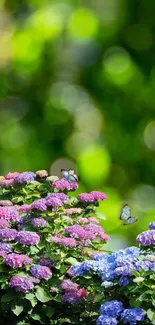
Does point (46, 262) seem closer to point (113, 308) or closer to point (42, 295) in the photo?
point (42, 295)

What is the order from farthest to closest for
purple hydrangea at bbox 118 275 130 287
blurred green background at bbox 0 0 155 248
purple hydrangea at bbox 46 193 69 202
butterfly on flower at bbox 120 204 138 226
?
purple hydrangea at bbox 46 193 69 202, purple hydrangea at bbox 118 275 130 287, butterfly on flower at bbox 120 204 138 226, blurred green background at bbox 0 0 155 248

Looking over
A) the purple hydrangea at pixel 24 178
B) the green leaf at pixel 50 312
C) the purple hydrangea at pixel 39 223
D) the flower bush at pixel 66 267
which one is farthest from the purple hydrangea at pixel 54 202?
the green leaf at pixel 50 312

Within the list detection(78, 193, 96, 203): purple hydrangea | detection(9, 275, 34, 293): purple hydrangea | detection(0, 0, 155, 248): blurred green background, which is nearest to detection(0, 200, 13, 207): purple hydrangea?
A: detection(78, 193, 96, 203): purple hydrangea

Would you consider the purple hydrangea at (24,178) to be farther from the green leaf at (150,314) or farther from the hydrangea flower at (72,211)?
the green leaf at (150,314)

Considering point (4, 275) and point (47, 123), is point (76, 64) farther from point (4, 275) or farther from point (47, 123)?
point (4, 275)

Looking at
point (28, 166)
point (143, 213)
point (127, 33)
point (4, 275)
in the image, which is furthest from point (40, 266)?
point (127, 33)

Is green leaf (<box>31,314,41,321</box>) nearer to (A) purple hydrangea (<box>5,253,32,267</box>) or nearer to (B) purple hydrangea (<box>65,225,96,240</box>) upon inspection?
(A) purple hydrangea (<box>5,253,32,267</box>)
